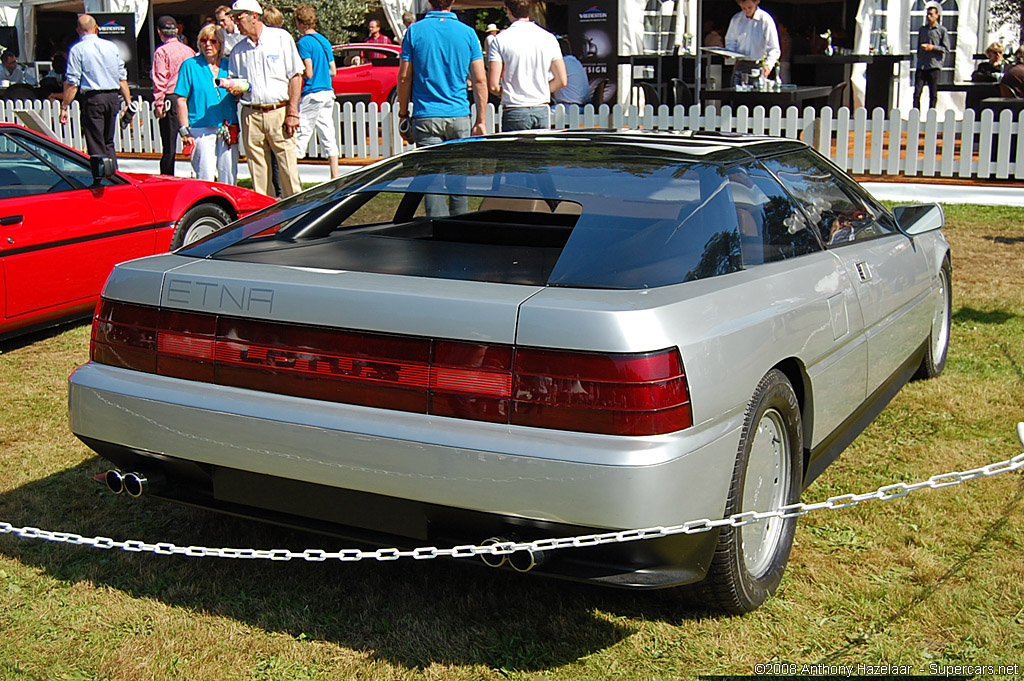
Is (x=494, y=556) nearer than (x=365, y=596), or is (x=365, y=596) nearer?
(x=494, y=556)

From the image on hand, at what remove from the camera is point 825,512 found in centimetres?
380

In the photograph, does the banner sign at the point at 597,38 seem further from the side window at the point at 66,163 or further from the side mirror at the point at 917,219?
the side mirror at the point at 917,219

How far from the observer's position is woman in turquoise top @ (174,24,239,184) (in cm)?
984

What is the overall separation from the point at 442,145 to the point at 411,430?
165 cm

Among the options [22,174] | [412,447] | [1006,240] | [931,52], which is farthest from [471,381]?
[931,52]

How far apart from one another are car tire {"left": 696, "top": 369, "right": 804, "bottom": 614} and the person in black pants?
9.94 metres

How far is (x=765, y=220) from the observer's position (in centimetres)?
335

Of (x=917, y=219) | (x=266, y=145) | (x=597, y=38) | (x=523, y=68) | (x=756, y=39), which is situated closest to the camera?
(x=917, y=219)

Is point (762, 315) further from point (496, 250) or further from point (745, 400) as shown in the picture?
point (496, 250)

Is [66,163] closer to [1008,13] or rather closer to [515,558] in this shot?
[515,558]

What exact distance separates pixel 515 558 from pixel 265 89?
7452mm

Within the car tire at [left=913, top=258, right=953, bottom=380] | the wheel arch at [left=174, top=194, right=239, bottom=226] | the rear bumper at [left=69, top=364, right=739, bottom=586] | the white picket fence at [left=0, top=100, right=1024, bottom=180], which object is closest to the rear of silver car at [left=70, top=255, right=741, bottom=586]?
the rear bumper at [left=69, top=364, right=739, bottom=586]

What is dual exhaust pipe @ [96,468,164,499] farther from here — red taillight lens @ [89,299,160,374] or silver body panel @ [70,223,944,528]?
red taillight lens @ [89,299,160,374]

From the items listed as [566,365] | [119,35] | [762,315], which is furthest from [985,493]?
[119,35]
